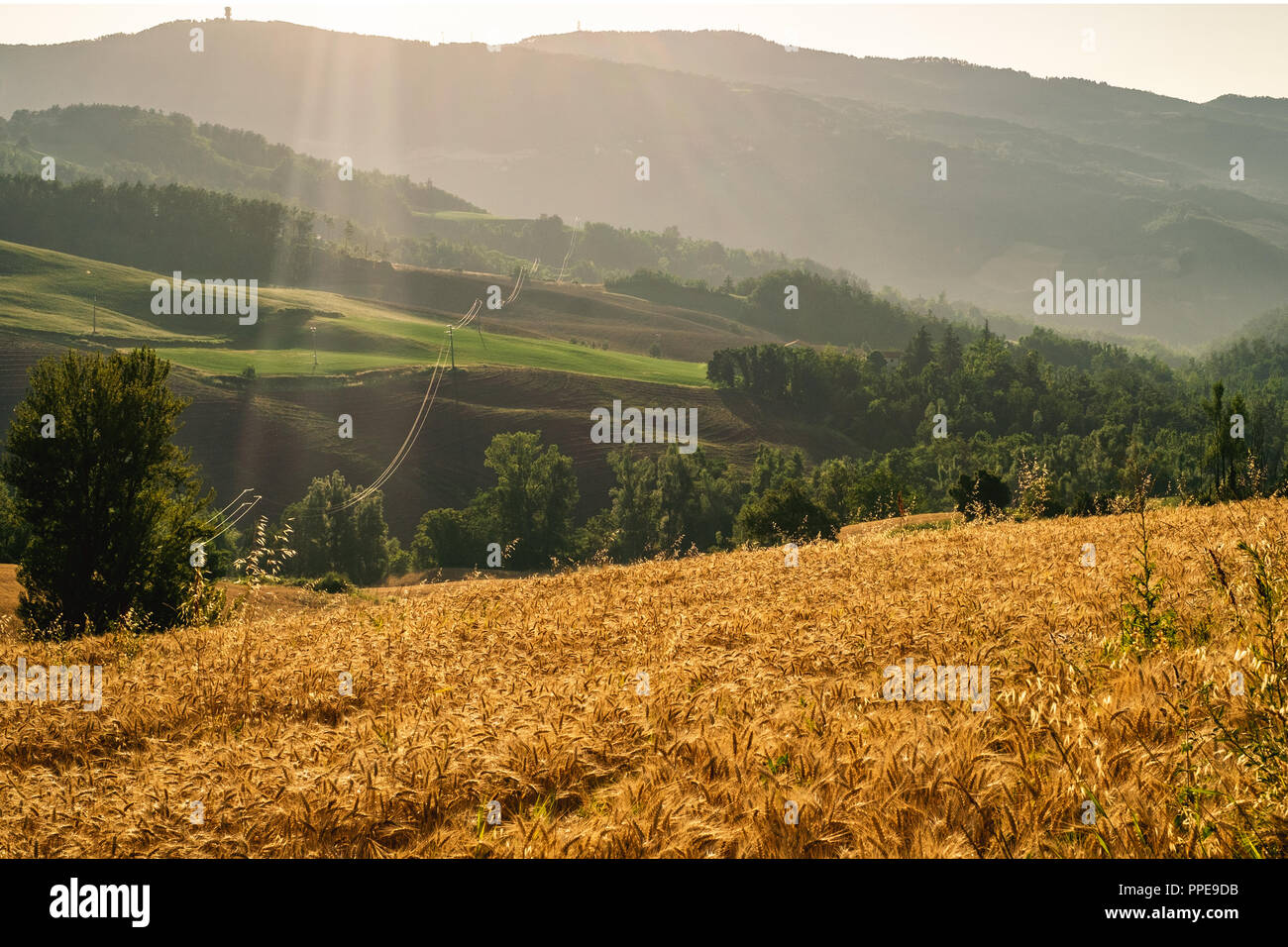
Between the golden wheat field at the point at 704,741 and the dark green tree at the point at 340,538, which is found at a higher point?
the golden wheat field at the point at 704,741

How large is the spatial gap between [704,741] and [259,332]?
181 m

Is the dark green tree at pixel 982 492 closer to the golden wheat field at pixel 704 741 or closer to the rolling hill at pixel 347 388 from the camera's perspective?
the golden wheat field at pixel 704 741

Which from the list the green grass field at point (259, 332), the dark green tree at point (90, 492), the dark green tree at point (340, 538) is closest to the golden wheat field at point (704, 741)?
the dark green tree at point (90, 492)

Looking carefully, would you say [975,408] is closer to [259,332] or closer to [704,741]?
[259,332]

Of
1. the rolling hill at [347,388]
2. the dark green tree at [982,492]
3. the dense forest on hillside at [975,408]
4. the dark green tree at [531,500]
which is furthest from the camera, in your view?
the dense forest on hillside at [975,408]

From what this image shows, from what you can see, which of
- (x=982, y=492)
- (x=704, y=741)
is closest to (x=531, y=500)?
(x=982, y=492)

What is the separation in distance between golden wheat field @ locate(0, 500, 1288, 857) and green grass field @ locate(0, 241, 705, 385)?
489 feet

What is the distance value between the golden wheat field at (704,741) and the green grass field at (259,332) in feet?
489

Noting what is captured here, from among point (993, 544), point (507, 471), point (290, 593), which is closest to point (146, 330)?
point (507, 471)

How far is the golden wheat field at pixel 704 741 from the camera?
12.8 ft

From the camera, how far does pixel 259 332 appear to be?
168875 mm

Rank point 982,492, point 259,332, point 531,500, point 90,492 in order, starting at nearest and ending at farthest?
point 90,492 → point 982,492 → point 531,500 → point 259,332

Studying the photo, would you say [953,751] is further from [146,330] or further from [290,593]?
[146,330]
